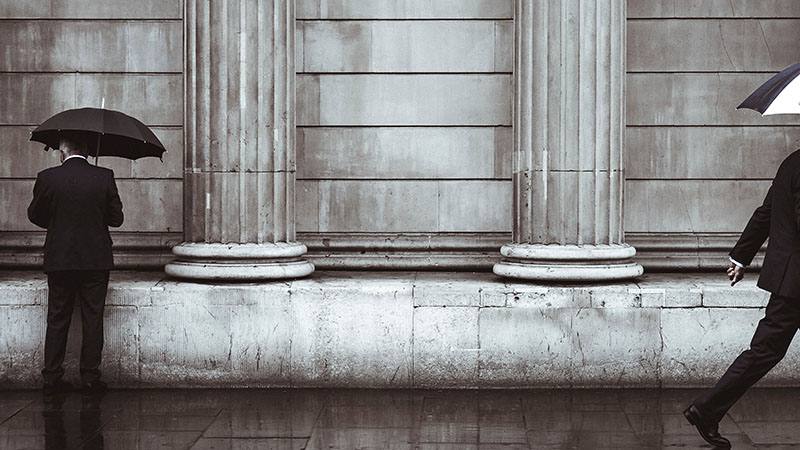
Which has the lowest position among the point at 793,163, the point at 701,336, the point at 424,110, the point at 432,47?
the point at 701,336

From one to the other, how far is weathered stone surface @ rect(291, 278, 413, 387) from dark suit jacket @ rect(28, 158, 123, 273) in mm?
1662

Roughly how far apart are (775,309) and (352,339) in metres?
3.55

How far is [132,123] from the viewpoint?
27.8 feet

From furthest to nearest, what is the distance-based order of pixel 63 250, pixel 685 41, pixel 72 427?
pixel 685 41 < pixel 63 250 < pixel 72 427

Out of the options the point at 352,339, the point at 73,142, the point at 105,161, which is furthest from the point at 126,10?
the point at 352,339

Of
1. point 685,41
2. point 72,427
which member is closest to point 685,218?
point 685,41

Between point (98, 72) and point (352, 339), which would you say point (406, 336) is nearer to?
point (352, 339)

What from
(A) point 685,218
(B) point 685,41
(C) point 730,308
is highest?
(B) point 685,41

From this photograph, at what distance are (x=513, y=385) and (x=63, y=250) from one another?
3818 millimetres

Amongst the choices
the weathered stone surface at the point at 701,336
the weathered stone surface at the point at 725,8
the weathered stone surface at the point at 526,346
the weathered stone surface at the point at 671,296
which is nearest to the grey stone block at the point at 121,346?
the weathered stone surface at the point at 526,346

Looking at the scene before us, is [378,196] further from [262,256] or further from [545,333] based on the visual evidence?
[545,333]

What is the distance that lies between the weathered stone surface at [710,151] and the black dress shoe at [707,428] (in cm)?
396

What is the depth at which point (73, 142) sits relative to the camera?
28.5 feet

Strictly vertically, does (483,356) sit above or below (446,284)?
below
